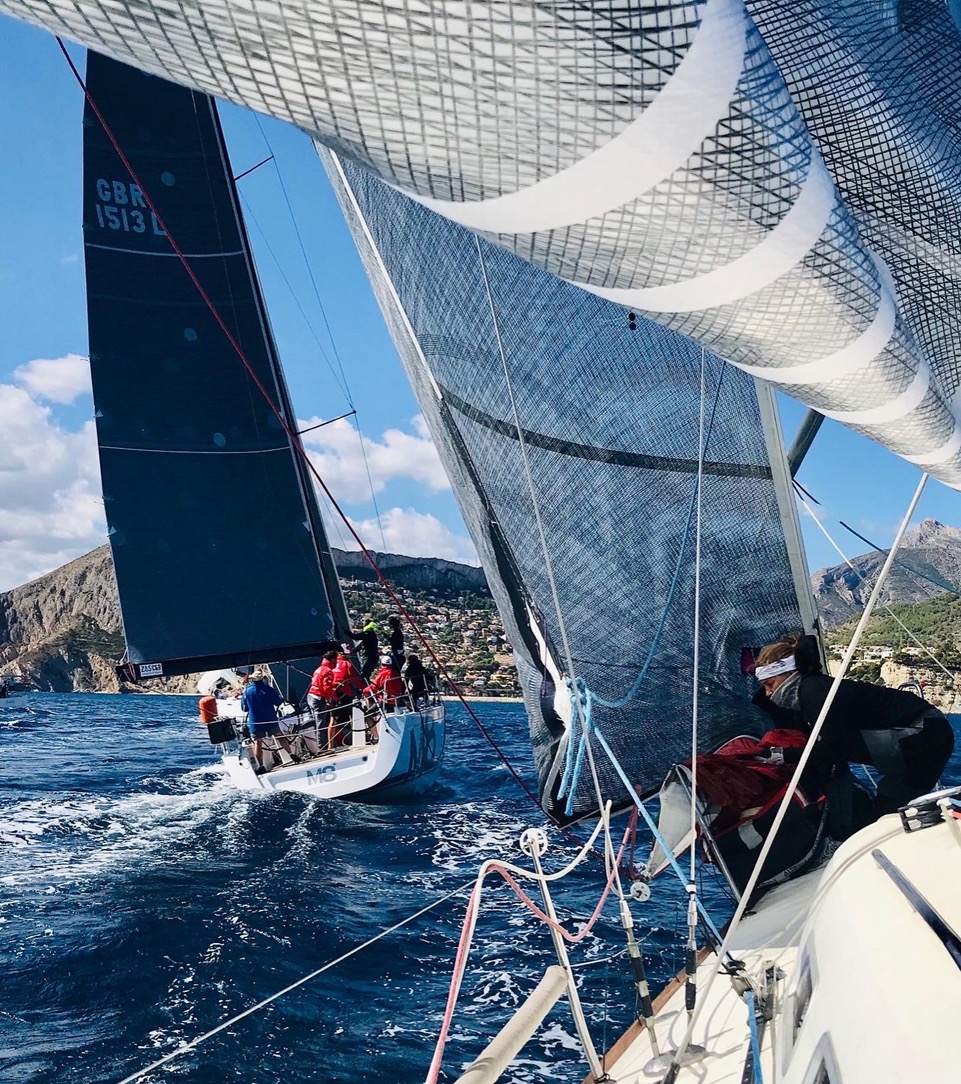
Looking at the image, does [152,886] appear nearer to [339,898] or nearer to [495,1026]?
[339,898]

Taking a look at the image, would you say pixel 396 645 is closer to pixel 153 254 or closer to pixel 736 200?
pixel 153 254

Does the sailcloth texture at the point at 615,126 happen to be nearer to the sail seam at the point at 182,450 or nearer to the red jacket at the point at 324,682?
the red jacket at the point at 324,682

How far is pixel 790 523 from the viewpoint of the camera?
3.55 m

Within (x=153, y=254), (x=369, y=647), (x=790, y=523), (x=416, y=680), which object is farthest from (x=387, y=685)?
(x=153, y=254)

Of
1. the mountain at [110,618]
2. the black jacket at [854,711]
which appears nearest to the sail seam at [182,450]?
the black jacket at [854,711]

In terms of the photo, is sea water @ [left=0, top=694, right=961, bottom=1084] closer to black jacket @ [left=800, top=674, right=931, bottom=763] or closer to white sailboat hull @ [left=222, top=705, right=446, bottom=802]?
white sailboat hull @ [left=222, top=705, right=446, bottom=802]

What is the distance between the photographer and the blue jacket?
29.2 ft

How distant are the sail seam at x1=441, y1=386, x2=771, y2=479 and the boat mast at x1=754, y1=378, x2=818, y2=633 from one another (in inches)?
5.3

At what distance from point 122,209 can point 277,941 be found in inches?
406

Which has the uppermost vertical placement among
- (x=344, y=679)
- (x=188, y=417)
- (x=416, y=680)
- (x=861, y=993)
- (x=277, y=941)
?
(x=188, y=417)

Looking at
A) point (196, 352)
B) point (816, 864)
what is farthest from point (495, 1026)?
point (196, 352)

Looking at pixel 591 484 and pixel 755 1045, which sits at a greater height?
pixel 591 484

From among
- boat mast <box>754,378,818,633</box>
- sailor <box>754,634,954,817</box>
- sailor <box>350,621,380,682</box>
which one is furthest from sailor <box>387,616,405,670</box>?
sailor <box>754,634,954,817</box>

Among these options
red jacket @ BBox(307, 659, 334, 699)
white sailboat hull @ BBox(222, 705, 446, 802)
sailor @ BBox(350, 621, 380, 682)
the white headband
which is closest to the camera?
the white headband
